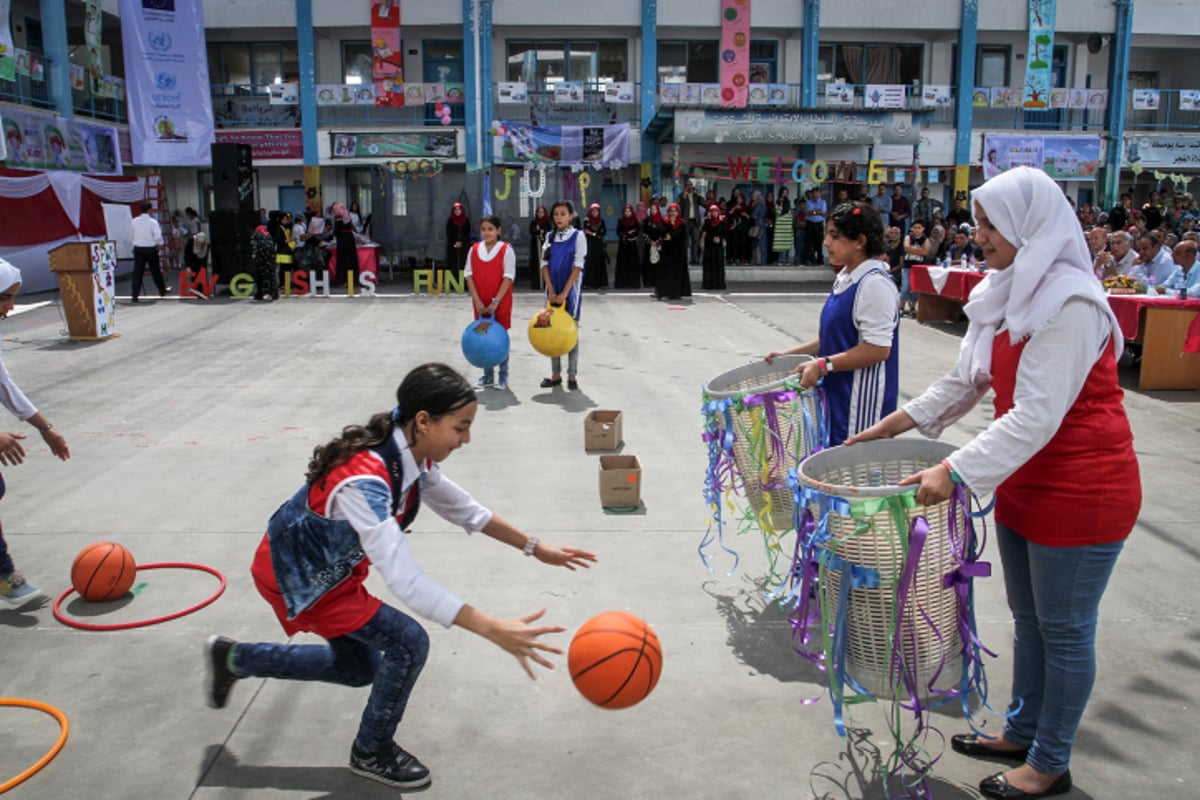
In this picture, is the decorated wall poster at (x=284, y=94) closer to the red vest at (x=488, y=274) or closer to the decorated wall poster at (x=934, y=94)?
the decorated wall poster at (x=934, y=94)

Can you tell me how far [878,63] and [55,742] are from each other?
103ft

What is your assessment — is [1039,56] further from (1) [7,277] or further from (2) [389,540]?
(2) [389,540]

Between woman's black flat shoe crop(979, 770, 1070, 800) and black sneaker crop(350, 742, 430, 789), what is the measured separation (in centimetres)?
181

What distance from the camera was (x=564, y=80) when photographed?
96.2ft

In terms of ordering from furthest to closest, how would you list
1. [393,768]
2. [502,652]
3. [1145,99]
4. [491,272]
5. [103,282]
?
[1145,99]
[103,282]
[491,272]
[502,652]
[393,768]

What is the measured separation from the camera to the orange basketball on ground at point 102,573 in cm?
448

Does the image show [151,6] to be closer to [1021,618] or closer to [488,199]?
[488,199]

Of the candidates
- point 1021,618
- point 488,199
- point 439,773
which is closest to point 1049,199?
point 1021,618

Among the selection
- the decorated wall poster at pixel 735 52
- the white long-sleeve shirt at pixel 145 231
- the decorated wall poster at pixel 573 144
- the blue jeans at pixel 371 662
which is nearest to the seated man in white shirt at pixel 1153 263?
the blue jeans at pixel 371 662

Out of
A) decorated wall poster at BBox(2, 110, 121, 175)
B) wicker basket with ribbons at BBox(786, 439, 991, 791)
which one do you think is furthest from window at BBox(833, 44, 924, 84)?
wicker basket with ribbons at BBox(786, 439, 991, 791)

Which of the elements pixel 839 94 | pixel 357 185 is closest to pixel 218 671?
pixel 357 185

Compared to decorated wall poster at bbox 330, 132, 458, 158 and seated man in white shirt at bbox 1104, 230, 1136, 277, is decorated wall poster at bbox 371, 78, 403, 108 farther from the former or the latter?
seated man in white shirt at bbox 1104, 230, 1136, 277

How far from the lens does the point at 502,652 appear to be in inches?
161

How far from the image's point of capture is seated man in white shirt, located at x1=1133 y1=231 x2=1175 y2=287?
462 inches
